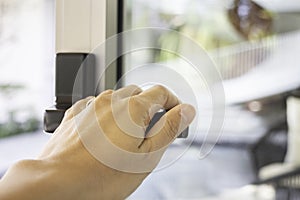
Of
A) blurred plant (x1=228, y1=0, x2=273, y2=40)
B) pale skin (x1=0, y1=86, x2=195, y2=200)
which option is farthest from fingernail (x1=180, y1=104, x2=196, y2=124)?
blurred plant (x1=228, y1=0, x2=273, y2=40)

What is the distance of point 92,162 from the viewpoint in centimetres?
47

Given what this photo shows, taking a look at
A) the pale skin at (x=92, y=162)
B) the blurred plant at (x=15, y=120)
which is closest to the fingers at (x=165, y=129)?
the pale skin at (x=92, y=162)

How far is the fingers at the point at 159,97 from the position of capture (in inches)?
19.6

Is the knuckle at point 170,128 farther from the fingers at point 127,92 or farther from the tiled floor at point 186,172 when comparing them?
the tiled floor at point 186,172

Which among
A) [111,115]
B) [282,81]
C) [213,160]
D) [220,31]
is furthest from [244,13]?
[111,115]

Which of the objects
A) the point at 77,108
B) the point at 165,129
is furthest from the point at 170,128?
the point at 77,108

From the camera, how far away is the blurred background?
728mm

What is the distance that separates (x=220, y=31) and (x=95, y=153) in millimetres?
451

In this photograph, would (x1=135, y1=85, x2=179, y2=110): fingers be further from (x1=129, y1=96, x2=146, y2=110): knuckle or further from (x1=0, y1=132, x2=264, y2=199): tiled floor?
(x1=0, y1=132, x2=264, y2=199): tiled floor

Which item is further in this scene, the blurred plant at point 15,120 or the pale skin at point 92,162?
the blurred plant at point 15,120

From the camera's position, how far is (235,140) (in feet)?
2.70

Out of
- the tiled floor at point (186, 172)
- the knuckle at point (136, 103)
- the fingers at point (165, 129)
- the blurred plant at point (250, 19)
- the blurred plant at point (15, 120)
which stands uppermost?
the blurred plant at point (250, 19)

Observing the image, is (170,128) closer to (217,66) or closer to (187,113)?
(187,113)

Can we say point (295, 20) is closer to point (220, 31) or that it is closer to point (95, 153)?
point (220, 31)
